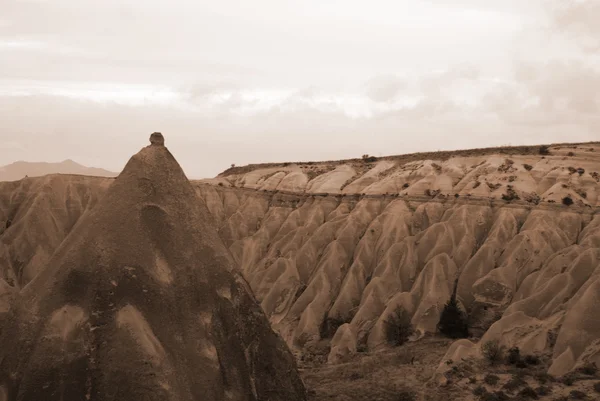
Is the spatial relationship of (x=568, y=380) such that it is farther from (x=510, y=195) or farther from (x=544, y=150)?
(x=544, y=150)

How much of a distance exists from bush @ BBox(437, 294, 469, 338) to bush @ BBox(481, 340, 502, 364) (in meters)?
5.52

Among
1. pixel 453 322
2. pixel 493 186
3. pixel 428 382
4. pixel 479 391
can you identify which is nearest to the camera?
pixel 479 391

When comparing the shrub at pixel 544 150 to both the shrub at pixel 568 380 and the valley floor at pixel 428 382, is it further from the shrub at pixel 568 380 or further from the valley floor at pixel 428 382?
the shrub at pixel 568 380

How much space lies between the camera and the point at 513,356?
26.8 m

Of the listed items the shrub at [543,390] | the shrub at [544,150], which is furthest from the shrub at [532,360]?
the shrub at [544,150]

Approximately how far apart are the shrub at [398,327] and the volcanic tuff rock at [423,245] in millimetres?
412

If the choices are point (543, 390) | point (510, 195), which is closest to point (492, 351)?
point (543, 390)

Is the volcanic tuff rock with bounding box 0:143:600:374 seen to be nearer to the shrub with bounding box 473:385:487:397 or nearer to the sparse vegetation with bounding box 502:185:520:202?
the sparse vegetation with bounding box 502:185:520:202

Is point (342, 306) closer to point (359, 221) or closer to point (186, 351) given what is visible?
point (359, 221)

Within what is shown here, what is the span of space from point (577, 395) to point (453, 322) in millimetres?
12059

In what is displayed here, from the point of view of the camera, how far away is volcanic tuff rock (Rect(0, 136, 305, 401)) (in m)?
15.3

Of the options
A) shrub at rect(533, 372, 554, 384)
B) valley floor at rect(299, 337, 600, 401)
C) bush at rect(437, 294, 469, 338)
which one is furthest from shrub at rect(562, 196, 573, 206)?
shrub at rect(533, 372, 554, 384)

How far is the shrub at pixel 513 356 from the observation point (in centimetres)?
2667

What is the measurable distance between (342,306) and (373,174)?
19744 millimetres
